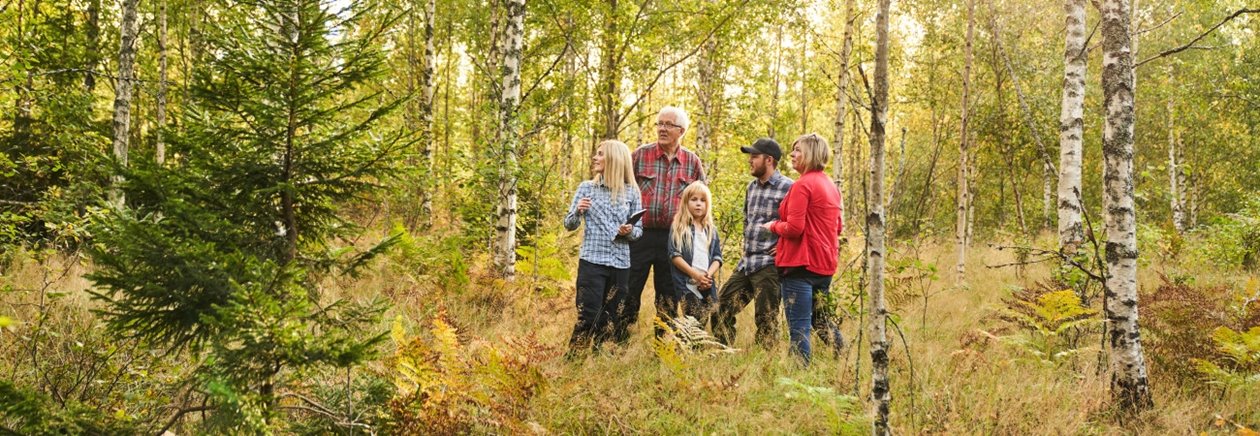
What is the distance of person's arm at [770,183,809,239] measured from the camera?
4750mm

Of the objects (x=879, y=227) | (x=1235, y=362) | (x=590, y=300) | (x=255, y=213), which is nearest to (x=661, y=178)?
(x=590, y=300)

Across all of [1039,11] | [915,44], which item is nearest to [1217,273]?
[1039,11]

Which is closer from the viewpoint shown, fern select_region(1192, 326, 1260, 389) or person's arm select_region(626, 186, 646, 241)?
fern select_region(1192, 326, 1260, 389)

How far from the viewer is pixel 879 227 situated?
309cm

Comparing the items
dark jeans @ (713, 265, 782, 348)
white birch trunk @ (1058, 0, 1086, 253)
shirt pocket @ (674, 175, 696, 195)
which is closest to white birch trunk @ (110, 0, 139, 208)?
shirt pocket @ (674, 175, 696, 195)

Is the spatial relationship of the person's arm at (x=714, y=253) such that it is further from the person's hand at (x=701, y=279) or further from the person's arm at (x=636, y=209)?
the person's arm at (x=636, y=209)

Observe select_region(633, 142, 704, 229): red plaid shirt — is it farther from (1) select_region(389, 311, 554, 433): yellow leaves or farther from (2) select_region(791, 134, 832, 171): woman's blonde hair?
(1) select_region(389, 311, 554, 433): yellow leaves

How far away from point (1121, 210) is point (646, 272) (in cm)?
334

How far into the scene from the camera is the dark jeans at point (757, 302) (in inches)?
206

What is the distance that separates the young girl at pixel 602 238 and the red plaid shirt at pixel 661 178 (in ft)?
1.43

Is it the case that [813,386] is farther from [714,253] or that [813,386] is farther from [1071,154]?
[1071,154]

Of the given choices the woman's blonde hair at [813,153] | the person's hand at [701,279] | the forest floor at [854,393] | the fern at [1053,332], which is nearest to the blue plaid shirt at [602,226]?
the person's hand at [701,279]

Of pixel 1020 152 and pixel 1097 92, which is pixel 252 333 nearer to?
pixel 1020 152

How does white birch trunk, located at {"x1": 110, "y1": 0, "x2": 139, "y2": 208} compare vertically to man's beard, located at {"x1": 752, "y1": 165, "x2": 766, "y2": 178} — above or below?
above
